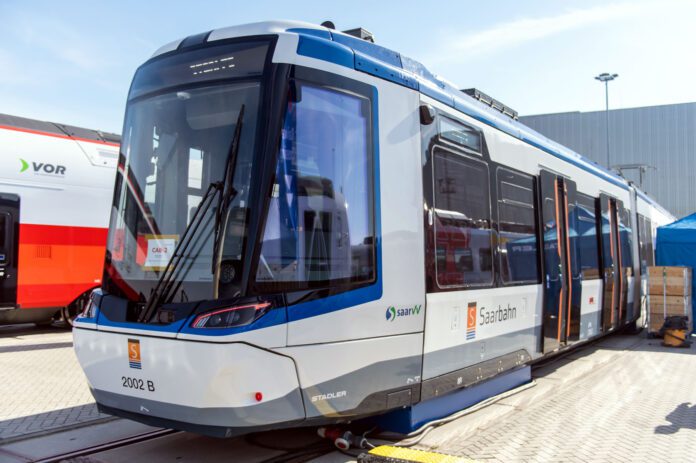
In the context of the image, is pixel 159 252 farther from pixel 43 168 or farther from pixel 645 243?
pixel 645 243

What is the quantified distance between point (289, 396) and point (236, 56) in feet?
8.17

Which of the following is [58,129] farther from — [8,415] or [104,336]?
[104,336]

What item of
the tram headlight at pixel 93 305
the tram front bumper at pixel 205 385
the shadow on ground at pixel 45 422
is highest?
the tram headlight at pixel 93 305

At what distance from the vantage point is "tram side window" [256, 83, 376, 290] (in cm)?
450

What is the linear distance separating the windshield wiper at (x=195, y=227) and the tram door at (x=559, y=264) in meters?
4.61

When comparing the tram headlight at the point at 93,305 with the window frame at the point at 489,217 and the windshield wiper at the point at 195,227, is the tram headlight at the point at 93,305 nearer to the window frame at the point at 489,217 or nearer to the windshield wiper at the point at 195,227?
the windshield wiper at the point at 195,227

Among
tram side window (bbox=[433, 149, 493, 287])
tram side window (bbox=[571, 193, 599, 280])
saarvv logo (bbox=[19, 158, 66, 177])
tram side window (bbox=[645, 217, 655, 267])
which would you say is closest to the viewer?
tram side window (bbox=[433, 149, 493, 287])

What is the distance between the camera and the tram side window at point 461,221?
5.75 meters

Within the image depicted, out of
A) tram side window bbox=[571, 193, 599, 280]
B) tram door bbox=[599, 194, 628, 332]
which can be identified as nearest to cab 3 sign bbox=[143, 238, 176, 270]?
tram side window bbox=[571, 193, 599, 280]

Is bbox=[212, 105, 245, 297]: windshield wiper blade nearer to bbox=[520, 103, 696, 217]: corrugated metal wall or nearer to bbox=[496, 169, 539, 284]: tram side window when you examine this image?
bbox=[496, 169, 539, 284]: tram side window

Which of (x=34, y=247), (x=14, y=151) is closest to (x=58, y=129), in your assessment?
(x=14, y=151)

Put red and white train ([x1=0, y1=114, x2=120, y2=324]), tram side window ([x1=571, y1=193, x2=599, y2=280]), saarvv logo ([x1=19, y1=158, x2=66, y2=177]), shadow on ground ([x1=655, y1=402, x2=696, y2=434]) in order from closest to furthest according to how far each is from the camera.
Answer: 1. shadow on ground ([x1=655, y1=402, x2=696, y2=434])
2. tram side window ([x1=571, y1=193, x2=599, y2=280])
3. red and white train ([x1=0, y1=114, x2=120, y2=324])
4. saarvv logo ([x1=19, y1=158, x2=66, y2=177])

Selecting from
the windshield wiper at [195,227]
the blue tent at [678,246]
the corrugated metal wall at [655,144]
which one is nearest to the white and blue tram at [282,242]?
the windshield wiper at [195,227]

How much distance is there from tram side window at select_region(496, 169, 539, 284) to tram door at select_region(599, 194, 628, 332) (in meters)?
3.54
